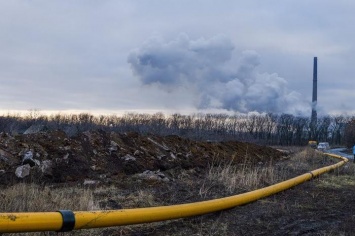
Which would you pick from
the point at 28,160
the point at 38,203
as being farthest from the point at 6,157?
the point at 38,203

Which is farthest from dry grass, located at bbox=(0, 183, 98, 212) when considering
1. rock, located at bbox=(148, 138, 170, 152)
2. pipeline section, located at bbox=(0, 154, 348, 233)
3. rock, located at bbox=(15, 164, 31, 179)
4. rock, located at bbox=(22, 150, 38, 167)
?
rock, located at bbox=(148, 138, 170, 152)

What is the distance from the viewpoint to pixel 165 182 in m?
10.9

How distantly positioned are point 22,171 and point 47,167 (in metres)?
0.74

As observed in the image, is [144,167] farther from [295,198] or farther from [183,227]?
[183,227]

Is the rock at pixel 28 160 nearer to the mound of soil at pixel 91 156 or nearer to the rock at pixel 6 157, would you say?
the mound of soil at pixel 91 156

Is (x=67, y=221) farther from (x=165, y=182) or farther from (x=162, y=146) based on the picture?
(x=162, y=146)

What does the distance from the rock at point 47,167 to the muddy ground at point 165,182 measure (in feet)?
0.10

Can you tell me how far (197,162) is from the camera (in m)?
16.1

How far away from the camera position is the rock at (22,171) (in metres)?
11.0

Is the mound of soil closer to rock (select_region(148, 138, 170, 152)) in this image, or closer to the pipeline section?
rock (select_region(148, 138, 170, 152))

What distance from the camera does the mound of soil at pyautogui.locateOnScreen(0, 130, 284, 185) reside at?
11750 mm

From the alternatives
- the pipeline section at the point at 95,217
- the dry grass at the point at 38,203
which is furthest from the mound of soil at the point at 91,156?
the pipeline section at the point at 95,217

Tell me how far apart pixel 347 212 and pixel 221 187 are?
275cm

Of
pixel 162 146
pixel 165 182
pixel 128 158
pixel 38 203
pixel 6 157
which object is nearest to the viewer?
pixel 38 203
